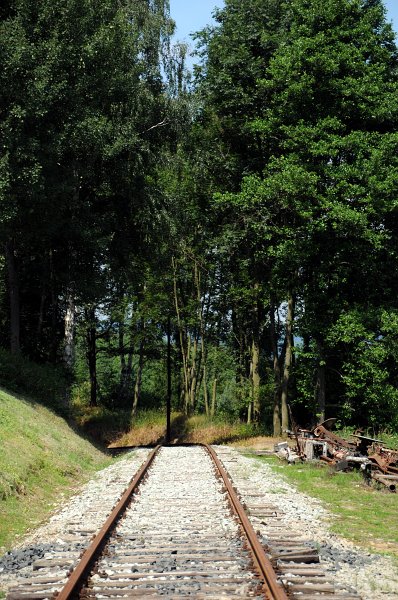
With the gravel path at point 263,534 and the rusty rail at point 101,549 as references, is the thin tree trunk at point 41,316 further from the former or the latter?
the rusty rail at point 101,549

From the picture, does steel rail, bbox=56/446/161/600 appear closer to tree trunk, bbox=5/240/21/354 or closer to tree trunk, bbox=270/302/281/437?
tree trunk, bbox=5/240/21/354

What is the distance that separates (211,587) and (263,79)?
76.0 ft

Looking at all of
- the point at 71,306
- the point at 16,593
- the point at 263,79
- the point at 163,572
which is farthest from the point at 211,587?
the point at 263,79

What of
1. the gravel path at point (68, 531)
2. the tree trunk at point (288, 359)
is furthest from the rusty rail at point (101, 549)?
the tree trunk at point (288, 359)

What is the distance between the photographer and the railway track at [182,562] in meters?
5.67

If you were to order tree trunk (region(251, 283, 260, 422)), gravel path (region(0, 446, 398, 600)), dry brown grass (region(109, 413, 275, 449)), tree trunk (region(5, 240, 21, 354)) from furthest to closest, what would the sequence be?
tree trunk (region(251, 283, 260, 422))
dry brown grass (region(109, 413, 275, 449))
tree trunk (region(5, 240, 21, 354))
gravel path (region(0, 446, 398, 600))

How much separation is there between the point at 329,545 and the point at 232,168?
22.5 m

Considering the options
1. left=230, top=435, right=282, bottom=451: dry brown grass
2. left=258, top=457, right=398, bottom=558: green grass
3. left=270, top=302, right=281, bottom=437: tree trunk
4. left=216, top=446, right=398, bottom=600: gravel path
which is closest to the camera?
left=216, top=446, right=398, bottom=600: gravel path

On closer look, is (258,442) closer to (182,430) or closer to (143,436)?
(182,430)

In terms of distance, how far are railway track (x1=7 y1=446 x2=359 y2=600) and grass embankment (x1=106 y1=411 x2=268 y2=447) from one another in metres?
20.3

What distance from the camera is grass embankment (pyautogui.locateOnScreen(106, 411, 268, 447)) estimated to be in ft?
100

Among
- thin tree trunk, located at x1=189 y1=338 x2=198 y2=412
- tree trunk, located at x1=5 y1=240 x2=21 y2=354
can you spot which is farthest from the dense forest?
thin tree trunk, located at x1=189 y1=338 x2=198 y2=412

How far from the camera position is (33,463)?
516 inches

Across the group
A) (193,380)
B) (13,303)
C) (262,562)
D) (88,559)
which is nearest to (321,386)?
(13,303)
